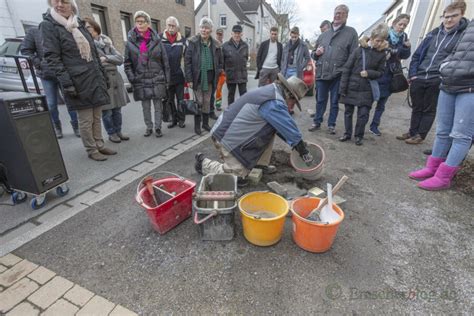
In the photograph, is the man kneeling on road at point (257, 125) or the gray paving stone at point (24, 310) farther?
the man kneeling on road at point (257, 125)

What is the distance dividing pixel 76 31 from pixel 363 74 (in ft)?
12.7

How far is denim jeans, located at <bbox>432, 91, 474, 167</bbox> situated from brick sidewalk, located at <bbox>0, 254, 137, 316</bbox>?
3.38 meters

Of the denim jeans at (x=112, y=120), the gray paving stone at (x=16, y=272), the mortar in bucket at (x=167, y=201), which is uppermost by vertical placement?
the denim jeans at (x=112, y=120)

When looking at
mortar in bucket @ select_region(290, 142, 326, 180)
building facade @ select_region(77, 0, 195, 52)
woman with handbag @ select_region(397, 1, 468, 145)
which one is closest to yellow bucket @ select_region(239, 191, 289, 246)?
mortar in bucket @ select_region(290, 142, 326, 180)

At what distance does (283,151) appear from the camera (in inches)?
149

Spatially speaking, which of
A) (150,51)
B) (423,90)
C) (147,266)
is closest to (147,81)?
(150,51)

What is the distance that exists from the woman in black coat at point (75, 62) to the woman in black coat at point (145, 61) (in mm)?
716

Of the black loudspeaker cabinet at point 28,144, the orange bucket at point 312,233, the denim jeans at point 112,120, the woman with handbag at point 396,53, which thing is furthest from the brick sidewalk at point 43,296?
the woman with handbag at point 396,53

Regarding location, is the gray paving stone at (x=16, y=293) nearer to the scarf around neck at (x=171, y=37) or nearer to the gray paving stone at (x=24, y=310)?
the gray paving stone at (x=24, y=310)

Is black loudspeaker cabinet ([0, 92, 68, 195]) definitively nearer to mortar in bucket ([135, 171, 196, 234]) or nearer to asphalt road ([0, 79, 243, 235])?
asphalt road ([0, 79, 243, 235])

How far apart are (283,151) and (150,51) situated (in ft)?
8.57

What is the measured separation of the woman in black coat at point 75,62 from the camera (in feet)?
8.79

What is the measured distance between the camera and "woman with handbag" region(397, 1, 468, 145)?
3.12 meters

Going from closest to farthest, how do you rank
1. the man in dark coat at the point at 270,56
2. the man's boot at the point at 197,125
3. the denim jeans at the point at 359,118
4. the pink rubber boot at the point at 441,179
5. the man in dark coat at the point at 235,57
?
the pink rubber boot at the point at 441,179 → the denim jeans at the point at 359,118 → the man's boot at the point at 197,125 → the man in dark coat at the point at 235,57 → the man in dark coat at the point at 270,56
